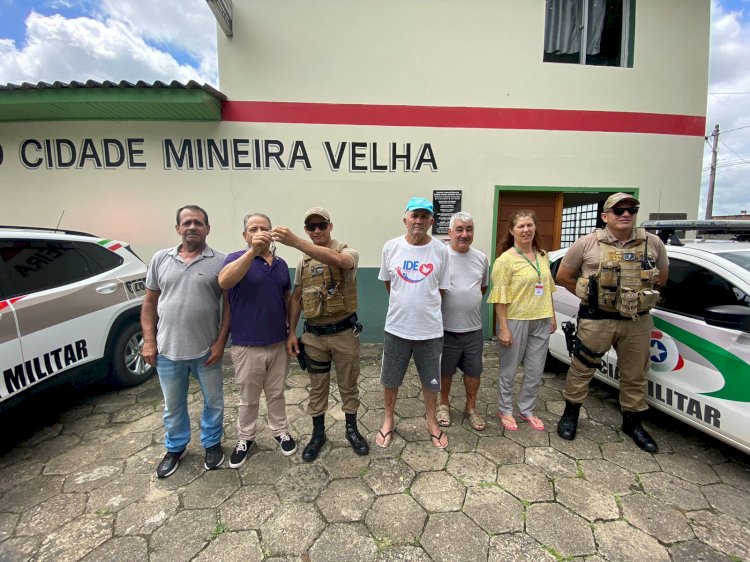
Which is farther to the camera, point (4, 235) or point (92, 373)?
point (92, 373)

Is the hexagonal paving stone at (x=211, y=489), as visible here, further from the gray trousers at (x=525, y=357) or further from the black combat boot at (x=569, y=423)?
the black combat boot at (x=569, y=423)

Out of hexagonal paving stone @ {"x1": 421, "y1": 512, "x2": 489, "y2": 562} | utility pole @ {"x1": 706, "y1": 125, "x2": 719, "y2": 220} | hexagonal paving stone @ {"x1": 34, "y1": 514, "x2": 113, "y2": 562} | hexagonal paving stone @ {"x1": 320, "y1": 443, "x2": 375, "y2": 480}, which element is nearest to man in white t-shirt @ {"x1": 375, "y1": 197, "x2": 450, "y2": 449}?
hexagonal paving stone @ {"x1": 320, "y1": 443, "x2": 375, "y2": 480}

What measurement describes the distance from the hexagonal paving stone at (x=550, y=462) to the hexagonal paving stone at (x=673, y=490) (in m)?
0.44

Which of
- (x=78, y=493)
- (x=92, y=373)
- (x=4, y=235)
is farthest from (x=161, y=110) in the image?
(x=78, y=493)

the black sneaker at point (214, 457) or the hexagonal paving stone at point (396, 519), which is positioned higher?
the black sneaker at point (214, 457)

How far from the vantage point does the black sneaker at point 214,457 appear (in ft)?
8.07

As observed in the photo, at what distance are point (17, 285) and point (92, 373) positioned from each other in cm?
100

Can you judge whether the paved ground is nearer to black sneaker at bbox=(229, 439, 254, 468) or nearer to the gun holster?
black sneaker at bbox=(229, 439, 254, 468)

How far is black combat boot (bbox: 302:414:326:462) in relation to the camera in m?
2.53

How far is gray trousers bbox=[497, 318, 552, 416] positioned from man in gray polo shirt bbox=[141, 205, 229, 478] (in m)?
2.22

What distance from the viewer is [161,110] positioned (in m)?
4.15

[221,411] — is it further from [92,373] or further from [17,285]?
[17,285]

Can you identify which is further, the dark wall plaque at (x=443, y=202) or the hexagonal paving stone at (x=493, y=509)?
the dark wall plaque at (x=443, y=202)

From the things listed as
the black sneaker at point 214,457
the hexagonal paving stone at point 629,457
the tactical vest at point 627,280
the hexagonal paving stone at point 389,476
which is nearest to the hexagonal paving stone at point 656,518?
the hexagonal paving stone at point 629,457
